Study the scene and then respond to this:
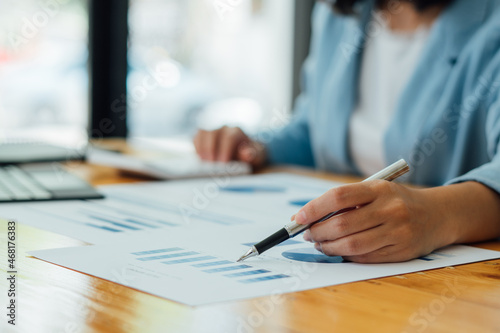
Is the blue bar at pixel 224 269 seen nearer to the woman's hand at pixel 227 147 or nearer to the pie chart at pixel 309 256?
the pie chart at pixel 309 256

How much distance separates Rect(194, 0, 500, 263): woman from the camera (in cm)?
61

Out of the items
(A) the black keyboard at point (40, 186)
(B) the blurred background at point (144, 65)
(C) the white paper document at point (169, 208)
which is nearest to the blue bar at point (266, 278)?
(C) the white paper document at point (169, 208)

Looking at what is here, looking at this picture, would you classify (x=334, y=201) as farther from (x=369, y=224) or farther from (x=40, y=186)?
(x=40, y=186)

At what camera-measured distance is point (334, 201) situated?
0.60 m

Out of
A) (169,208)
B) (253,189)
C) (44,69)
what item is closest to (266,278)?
(169,208)

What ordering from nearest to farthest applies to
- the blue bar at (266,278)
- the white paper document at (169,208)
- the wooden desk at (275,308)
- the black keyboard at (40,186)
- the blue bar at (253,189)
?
the wooden desk at (275,308) → the blue bar at (266,278) → the white paper document at (169,208) → the black keyboard at (40,186) → the blue bar at (253,189)

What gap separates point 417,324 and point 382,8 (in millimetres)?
1057

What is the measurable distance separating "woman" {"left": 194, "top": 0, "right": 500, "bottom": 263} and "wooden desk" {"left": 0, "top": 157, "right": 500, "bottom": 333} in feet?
0.23

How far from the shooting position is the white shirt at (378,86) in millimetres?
1312

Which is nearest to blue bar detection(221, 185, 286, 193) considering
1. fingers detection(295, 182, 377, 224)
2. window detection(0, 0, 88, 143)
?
fingers detection(295, 182, 377, 224)

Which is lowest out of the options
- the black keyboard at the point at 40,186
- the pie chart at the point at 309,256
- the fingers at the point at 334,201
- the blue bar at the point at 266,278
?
the black keyboard at the point at 40,186

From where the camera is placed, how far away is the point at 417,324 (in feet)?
1.46

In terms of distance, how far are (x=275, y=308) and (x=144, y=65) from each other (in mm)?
2084

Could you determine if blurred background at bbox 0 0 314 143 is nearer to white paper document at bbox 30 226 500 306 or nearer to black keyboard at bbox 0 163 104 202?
black keyboard at bbox 0 163 104 202
